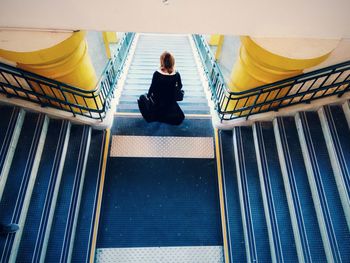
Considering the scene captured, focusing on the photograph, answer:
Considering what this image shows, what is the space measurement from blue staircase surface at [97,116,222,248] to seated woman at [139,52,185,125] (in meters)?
0.58

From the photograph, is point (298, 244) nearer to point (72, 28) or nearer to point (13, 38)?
point (72, 28)

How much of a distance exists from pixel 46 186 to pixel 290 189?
3.76m

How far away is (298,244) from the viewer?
3.27m

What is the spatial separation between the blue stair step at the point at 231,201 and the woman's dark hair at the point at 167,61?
178 cm

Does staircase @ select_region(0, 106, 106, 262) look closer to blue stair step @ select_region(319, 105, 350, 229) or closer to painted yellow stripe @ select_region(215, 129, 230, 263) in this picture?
painted yellow stripe @ select_region(215, 129, 230, 263)

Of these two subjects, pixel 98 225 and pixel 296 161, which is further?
pixel 296 161

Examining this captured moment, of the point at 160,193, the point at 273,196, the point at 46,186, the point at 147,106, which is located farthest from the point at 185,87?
the point at 46,186

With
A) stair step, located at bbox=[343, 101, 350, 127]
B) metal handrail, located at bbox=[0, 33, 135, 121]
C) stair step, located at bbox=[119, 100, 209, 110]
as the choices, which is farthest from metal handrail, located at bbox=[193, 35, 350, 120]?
metal handrail, located at bbox=[0, 33, 135, 121]

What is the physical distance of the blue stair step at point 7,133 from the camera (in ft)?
11.0

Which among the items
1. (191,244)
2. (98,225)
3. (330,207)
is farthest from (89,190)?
(330,207)

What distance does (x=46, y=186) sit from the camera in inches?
139

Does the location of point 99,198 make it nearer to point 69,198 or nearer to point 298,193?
point 69,198

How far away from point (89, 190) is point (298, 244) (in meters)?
3.28

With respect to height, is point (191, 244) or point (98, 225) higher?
point (98, 225)
